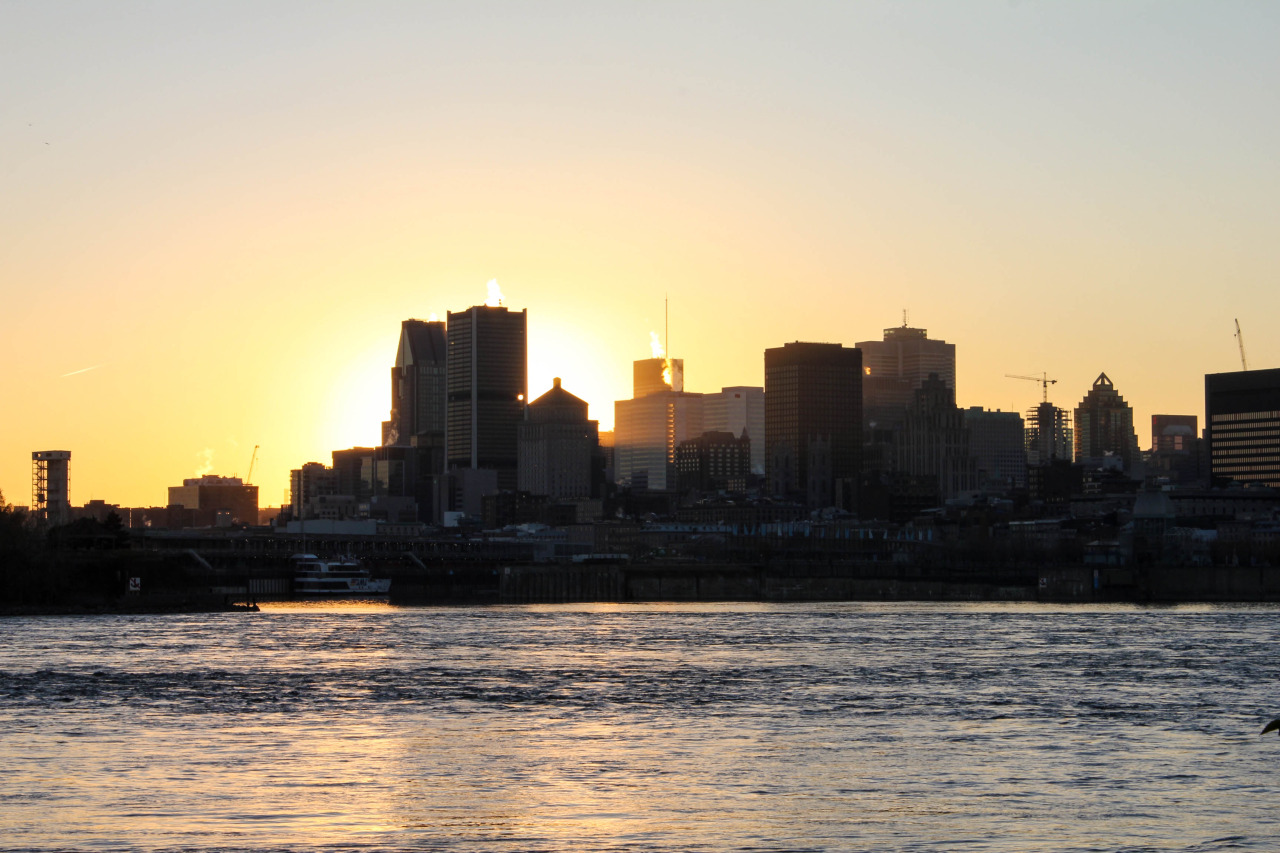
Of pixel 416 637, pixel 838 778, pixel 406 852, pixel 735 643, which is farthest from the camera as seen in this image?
pixel 416 637

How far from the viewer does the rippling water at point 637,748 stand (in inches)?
1464

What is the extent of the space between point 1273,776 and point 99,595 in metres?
151

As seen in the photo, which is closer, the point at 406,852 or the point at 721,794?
the point at 406,852

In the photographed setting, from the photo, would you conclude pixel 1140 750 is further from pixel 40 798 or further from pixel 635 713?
pixel 40 798

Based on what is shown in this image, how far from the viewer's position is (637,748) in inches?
2019

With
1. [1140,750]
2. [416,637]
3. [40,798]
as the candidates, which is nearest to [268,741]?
[40,798]

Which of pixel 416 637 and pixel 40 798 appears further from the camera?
pixel 416 637

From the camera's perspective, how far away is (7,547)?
155750 mm

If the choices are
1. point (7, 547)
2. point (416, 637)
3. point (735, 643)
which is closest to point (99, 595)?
point (7, 547)

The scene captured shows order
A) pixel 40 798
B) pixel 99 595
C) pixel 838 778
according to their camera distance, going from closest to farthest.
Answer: pixel 40 798 < pixel 838 778 < pixel 99 595

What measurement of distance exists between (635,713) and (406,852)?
27.8 meters

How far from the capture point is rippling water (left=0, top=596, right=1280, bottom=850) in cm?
Result: 3719

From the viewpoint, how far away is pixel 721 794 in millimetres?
42281

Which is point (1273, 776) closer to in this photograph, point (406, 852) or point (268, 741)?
point (406, 852)
